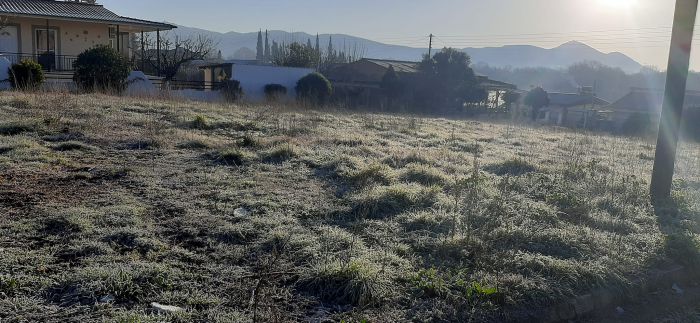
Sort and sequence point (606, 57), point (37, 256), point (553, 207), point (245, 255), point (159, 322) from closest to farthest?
point (159, 322)
point (37, 256)
point (245, 255)
point (553, 207)
point (606, 57)

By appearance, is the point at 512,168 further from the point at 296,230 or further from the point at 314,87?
the point at 314,87

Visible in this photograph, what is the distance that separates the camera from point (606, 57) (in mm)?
198250

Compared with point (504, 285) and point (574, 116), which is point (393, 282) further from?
point (574, 116)

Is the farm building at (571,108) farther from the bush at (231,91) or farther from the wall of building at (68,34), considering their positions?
the wall of building at (68,34)

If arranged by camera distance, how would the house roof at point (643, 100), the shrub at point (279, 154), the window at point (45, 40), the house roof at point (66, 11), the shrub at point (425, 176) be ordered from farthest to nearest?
the house roof at point (643, 100)
the window at point (45, 40)
the house roof at point (66, 11)
the shrub at point (279, 154)
the shrub at point (425, 176)

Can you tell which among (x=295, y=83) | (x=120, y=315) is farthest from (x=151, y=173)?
(x=295, y=83)

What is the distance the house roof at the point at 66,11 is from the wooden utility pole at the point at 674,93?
70.2 feet

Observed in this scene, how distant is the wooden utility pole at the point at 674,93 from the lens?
6668 millimetres

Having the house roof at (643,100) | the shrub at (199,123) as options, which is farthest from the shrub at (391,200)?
the house roof at (643,100)

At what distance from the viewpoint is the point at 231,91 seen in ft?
72.8

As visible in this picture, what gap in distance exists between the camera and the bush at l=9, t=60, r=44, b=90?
15555 mm

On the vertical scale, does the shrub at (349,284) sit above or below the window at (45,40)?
below

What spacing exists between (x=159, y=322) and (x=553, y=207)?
4.87 meters

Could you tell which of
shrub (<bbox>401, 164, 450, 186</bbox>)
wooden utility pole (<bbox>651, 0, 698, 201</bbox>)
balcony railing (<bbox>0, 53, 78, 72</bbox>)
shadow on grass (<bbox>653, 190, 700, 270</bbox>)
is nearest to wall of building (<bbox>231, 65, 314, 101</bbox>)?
balcony railing (<bbox>0, 53, 78, 72</bbox>)
